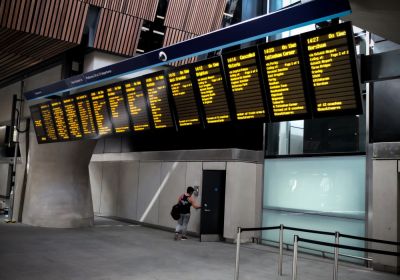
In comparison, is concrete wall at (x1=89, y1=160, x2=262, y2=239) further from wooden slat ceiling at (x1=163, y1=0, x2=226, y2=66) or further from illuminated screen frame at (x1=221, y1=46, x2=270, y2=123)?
illuminated screen frame at (x1=221, y1=46, x2=270, y2=123)

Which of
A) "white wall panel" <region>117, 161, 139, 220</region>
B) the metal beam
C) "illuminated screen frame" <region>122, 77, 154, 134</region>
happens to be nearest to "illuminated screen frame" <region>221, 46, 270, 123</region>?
the metal beam

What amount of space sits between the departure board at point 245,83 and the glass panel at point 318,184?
4.33 m

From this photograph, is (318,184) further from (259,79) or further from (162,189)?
(162,189)

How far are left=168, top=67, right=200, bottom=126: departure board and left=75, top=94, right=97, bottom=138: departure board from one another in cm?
287

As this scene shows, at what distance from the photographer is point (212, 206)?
1175cm

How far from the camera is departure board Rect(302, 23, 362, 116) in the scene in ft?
17.4

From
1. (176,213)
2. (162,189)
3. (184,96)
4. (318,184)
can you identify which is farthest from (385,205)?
(162,189)

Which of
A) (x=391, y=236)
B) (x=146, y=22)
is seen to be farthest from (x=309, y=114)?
(x=146, y=22)

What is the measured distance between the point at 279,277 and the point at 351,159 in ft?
12.6

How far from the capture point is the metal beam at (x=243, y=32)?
5059 mm

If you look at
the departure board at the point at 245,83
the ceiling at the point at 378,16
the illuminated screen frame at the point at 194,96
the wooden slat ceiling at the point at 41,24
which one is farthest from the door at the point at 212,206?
the ceiling at the point at 378,16

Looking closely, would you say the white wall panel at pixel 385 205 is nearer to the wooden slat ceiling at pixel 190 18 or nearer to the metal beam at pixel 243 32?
the metal beam at pixel 243 32

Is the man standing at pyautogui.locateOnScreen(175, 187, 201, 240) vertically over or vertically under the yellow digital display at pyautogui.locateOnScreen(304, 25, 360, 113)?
under

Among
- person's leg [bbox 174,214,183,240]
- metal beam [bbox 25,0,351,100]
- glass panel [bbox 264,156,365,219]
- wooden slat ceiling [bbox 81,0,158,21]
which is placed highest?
wooden slat ceiling [bbox 81,0,158,21]
